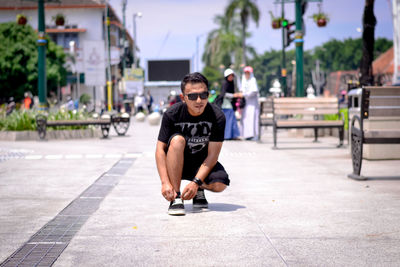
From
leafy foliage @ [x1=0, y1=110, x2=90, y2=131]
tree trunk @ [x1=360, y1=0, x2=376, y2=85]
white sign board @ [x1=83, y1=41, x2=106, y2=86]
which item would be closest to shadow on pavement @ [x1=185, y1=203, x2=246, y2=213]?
tree trunk @ [x1=360, y1=0, x2=376, y2=85]

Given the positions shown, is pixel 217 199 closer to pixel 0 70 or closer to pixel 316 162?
pixel 316 162

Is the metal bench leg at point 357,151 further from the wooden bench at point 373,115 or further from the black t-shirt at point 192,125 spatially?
the black t-shirt at point 192,125

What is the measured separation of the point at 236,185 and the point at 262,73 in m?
154

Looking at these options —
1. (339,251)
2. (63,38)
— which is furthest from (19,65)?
(339,251)

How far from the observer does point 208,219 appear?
17.8 feet

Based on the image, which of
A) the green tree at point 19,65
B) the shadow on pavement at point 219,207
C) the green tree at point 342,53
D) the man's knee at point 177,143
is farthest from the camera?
the green tree at point 342,53

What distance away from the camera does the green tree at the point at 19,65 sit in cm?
5638

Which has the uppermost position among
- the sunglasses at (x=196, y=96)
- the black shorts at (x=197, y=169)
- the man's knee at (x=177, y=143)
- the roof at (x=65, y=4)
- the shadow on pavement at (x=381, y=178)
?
the roof at (x=65, y=4)

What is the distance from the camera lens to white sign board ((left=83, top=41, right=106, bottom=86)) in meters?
30.2

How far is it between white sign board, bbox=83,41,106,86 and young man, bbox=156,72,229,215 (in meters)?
25.1

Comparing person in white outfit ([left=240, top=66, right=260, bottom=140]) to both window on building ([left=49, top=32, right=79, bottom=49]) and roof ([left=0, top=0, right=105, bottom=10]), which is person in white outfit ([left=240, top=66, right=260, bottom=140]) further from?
window on building ([left=49, top=32, right=79, bottom=49])

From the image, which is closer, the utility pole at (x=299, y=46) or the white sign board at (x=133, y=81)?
the utility pole at (x=299, y=46)

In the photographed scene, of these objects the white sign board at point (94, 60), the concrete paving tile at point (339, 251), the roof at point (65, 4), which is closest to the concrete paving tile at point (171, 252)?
the concrete paving tile at point (339, 251)

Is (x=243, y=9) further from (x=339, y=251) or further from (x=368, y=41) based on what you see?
(x=339, y=251)
